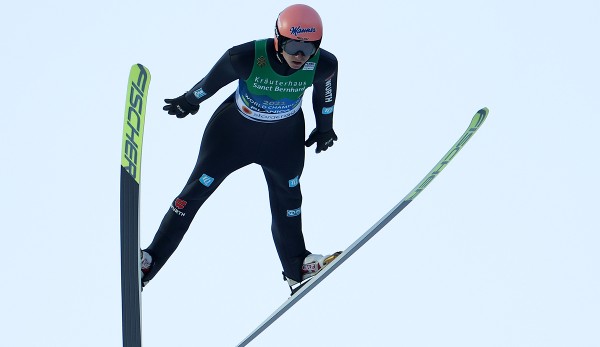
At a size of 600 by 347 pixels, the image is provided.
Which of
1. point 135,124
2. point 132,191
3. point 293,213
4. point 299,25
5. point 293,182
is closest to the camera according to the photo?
point 135,124

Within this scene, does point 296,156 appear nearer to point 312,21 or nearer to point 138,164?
point 312,21

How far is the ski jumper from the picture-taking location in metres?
6.52

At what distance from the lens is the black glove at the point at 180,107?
678 cm

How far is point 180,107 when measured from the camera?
6.78 meters

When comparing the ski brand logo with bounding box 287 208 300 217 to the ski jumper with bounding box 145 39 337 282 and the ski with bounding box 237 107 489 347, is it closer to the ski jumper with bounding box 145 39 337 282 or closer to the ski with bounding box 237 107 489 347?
the ski jumper with bounding box 145 39 337 282

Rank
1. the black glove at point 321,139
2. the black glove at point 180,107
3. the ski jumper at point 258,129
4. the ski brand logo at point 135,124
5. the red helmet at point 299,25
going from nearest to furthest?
1. the ski brand logo at point 135,124
2. the red helmet at point 299,25
3. the ski jumper at point 258,129
4. the black glove at point 180,107
5. the black glove at point 321,139

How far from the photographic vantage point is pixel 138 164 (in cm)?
567

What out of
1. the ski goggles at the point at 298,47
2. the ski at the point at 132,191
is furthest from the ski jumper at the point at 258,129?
the ski at the point at 132,191

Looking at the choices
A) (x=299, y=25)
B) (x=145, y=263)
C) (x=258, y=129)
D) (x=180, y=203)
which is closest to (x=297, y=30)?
(x=299, y=25)

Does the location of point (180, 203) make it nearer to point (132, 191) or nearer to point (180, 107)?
point (180, 107)

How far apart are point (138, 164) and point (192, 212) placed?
135cm

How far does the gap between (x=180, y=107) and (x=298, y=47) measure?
1.02 metres

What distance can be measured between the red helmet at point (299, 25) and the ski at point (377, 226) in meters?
1.22

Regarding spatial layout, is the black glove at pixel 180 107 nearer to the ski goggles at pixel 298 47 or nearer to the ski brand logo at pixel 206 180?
the ski brand logo at pixel 206 180
